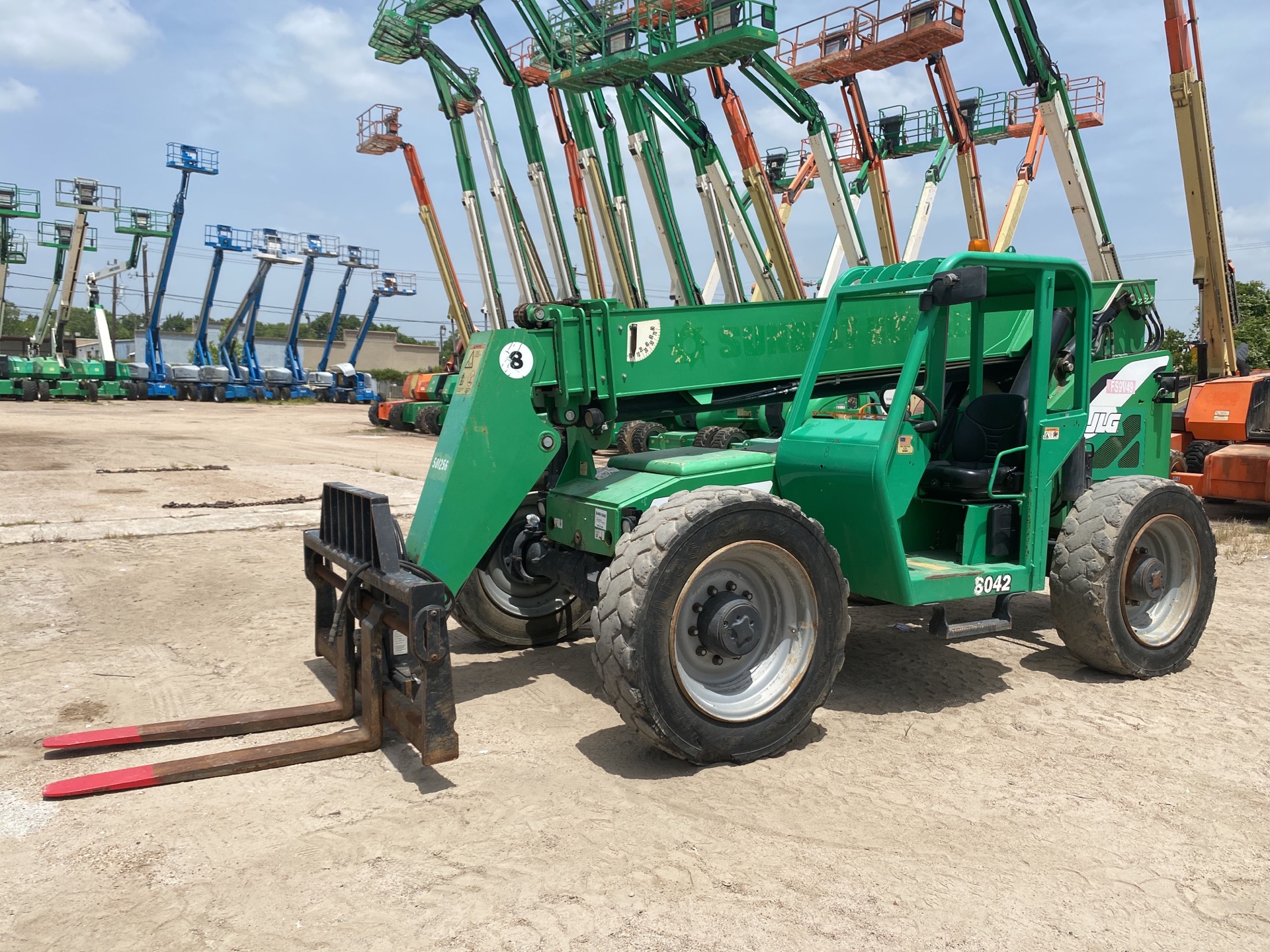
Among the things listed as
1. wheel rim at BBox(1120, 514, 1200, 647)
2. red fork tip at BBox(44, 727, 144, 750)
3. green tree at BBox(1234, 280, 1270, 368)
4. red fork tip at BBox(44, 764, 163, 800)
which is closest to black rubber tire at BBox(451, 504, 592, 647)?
red fork tip at BBox(44, 727, 144, 750)

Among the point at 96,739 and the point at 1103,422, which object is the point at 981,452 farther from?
the point at 96,739

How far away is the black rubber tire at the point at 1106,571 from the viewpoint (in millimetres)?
5496

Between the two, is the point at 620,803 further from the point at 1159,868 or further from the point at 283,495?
the point at 283,495

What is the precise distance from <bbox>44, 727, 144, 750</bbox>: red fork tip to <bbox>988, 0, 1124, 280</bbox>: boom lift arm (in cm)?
1736

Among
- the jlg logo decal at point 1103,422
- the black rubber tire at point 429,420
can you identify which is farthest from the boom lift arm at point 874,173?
the jlg logo decal at point 1103,422

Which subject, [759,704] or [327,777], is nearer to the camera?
[327,777]

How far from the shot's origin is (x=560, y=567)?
5520 mm

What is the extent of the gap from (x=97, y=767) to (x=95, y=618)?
9.56ft

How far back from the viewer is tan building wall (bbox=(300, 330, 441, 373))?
67.1 metres

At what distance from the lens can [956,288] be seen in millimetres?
4898

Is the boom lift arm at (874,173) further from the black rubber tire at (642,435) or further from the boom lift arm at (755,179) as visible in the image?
the black rubber tire at (642,435)

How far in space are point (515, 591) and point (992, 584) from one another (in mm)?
2802

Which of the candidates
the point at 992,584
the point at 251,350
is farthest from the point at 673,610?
the point at 251,350

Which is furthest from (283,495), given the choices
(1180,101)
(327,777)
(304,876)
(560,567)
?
(1180,101)
